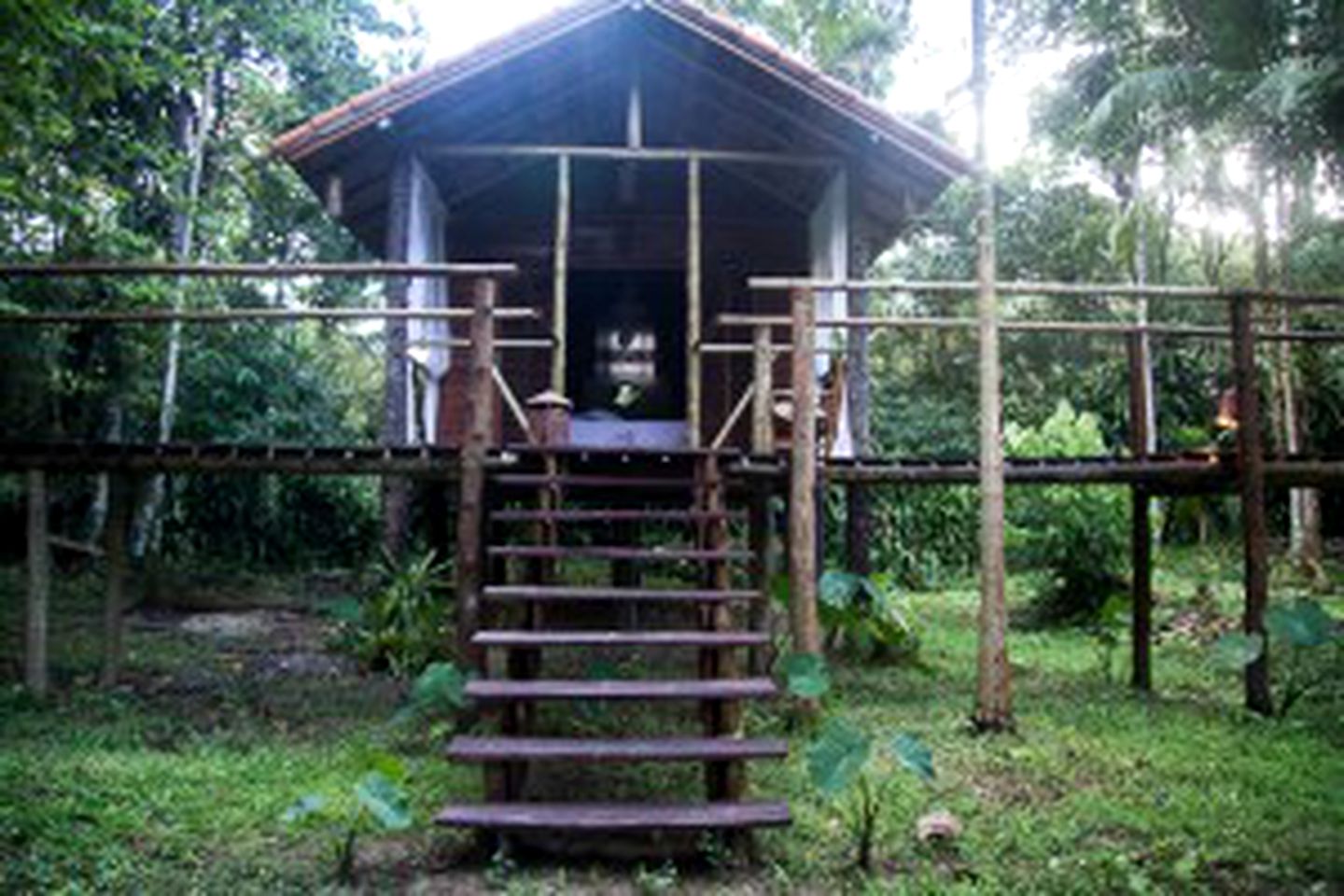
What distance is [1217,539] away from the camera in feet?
59.2

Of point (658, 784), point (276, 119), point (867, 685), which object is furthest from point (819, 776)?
point (276, 119)

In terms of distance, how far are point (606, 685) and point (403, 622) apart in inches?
157

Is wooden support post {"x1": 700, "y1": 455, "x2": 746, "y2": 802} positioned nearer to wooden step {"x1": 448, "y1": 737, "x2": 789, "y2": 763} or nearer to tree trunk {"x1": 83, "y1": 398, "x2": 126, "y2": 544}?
wooden step {"x1": 448, "y1": 737, "x2": 789, "y2": 763}

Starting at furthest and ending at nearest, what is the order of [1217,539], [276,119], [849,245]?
[1217,539]
[276,119]
[849,245]

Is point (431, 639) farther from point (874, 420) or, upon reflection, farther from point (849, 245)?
point (874, 420)

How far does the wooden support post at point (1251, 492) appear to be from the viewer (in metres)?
6.98

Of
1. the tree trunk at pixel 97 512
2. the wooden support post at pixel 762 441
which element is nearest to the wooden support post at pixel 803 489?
the wooden support post at pixel 762 441

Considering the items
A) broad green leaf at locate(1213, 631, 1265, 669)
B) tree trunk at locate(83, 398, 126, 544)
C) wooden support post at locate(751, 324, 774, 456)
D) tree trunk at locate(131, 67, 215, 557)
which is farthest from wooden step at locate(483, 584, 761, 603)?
tree trunk at locate(83, 398, 126, 544)

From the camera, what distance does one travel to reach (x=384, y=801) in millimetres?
4250

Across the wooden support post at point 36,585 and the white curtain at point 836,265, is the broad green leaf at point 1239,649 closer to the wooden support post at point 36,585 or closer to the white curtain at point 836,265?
the white curtain at point 836,265

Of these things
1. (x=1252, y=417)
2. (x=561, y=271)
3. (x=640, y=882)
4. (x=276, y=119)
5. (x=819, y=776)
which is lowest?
(x=640, y=882)

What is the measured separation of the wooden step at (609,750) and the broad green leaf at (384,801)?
30cm

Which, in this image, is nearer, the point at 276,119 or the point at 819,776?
the point at 819,776

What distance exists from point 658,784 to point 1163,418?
17.0 m
